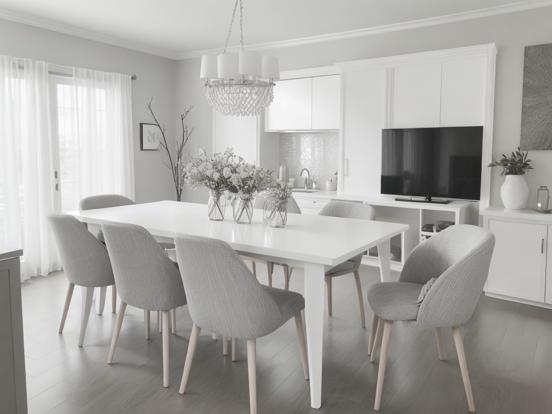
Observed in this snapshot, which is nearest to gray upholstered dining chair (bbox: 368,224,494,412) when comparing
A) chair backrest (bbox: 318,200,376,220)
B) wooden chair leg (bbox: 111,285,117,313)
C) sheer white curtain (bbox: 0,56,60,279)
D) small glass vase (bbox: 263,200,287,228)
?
small glass vase (bbox: 263,200,287,228)

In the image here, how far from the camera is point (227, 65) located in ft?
10.4

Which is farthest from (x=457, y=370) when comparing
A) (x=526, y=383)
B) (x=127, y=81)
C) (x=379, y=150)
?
(x=127, y=81)

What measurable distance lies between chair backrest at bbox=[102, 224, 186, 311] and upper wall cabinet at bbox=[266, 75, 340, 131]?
321 centimetres

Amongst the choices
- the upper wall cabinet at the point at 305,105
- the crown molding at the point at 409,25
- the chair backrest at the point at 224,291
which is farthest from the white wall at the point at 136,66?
the chair backrest at the point at 224,291

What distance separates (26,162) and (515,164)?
4.55 metres

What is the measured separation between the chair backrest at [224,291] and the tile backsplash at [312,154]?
3.64 meters

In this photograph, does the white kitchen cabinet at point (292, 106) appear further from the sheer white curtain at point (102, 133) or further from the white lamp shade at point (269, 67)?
the white lamp shade at point (269, 67)

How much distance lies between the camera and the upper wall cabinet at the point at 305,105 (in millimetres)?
5386

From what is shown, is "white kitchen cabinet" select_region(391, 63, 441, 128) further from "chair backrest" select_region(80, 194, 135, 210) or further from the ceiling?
"chair backrest" select_region(80, 194, 135, 210)

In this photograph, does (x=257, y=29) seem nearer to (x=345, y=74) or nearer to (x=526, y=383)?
(x=345, y=74)

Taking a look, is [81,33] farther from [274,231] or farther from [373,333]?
[373,333]

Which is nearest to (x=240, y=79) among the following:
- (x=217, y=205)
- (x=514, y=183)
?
(x=217, y=205)

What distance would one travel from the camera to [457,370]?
9.37 feet

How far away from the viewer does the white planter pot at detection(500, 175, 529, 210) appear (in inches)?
165
